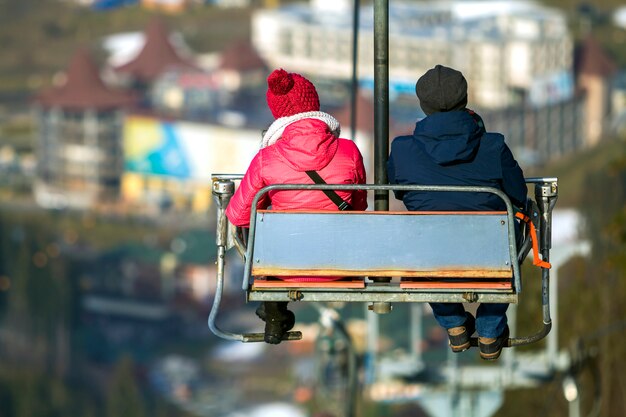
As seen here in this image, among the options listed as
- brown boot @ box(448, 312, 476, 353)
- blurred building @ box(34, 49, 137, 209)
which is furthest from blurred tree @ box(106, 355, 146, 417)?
brown boot @ box(448, 312, 476, 353)

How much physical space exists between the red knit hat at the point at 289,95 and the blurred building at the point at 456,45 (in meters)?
103

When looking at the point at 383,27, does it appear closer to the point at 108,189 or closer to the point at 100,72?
the point at 108,189

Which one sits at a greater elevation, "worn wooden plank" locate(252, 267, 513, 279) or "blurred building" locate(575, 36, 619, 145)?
"blurred building" locate(575, 36, 619, 145)

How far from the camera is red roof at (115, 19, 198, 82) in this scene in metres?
129

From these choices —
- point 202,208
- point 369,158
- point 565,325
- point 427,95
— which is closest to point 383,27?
point 427,95

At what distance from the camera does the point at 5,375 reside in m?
85.8

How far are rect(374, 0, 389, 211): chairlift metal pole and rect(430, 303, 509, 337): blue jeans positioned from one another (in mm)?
372

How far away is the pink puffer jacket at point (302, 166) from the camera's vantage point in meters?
5.77

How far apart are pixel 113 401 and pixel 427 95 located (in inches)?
3015

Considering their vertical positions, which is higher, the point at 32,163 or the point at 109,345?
the point at 32,163

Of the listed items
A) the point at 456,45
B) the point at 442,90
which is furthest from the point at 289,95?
the point at 456,45

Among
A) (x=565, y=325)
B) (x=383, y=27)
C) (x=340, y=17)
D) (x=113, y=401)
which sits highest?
(x=340, y=17)

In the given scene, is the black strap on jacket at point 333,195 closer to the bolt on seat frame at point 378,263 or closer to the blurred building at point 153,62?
the bolt on seat frame at point 378,263

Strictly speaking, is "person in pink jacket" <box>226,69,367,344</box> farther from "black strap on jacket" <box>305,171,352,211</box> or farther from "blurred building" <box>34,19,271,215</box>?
"blurred building" <box>34,19,271,215</box>
